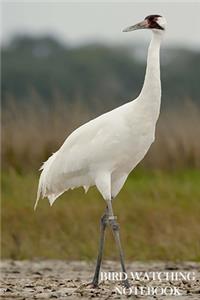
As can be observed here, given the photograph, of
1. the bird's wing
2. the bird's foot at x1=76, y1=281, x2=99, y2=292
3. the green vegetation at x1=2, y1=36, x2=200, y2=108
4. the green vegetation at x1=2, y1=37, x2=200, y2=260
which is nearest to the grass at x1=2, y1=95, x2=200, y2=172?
the green vegetation at x1=2, y1=37, x2=200, y2=260

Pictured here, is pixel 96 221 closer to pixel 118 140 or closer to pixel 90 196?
pixel 90 196

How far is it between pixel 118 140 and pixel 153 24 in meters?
1.18

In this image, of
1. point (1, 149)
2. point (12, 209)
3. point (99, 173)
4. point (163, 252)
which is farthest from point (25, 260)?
point (1, 149)

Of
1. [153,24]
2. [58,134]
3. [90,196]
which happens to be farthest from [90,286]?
[58,134]

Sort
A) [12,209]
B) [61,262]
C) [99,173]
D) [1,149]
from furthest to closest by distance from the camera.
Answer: [1,149], [12,209], [61,262], [99,173]

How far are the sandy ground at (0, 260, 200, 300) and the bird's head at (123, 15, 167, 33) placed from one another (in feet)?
8.08

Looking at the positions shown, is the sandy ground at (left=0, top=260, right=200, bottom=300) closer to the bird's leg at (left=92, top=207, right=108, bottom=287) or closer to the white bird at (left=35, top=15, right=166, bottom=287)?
the bird's leg at (left=92, top=207, right=108, bottom=287)

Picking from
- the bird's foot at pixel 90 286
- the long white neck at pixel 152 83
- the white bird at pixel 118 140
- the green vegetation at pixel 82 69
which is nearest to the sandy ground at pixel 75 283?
the bird's foot at pixel 90 286

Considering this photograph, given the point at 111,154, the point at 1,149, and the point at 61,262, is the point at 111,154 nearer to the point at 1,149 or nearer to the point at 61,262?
the point at 61,262

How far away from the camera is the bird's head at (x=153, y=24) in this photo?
11039 millimetres

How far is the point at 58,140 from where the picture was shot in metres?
22.3

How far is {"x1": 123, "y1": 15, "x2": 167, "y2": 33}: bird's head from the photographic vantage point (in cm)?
1104

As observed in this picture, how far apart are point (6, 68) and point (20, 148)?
47.1 m

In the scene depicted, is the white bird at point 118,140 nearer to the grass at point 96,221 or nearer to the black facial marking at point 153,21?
the black facial marking at point 153,21
